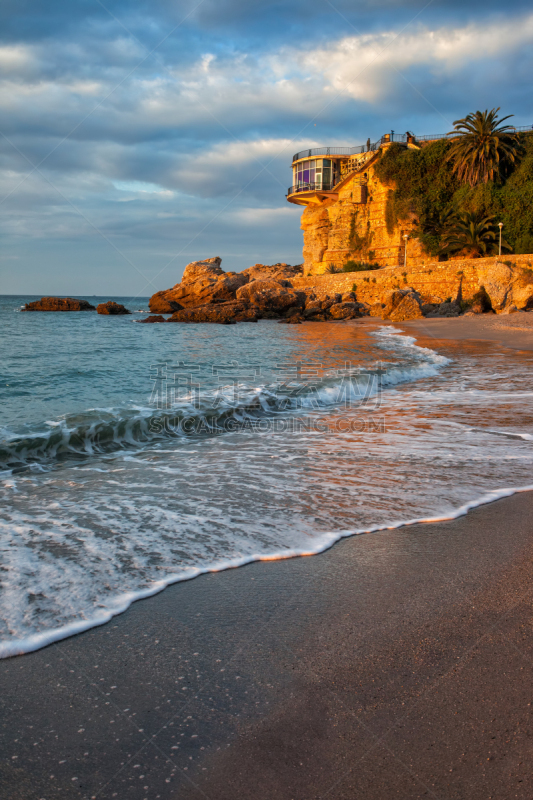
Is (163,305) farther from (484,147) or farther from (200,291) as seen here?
(484,147)

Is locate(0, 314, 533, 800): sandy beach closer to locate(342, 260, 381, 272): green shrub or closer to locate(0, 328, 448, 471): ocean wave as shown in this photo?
locate(0, 328, 448, 471): ocean wave

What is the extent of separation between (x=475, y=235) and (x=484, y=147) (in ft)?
18.1

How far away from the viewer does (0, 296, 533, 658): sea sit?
8.20ft

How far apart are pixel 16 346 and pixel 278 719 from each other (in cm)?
1685

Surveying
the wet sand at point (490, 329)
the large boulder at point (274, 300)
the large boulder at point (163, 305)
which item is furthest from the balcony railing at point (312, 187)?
the wet sand at point (490, 329)

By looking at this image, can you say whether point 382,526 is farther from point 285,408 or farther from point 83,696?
point 285,408

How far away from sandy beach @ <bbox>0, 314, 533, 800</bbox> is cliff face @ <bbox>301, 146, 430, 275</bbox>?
37.2m

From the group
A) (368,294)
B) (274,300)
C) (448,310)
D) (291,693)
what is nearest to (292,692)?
(291,693)

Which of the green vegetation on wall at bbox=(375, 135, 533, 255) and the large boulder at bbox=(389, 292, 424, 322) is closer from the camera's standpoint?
the large boulder at bbox=(389, 292, 424, 322)

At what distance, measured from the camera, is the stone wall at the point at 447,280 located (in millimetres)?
25672

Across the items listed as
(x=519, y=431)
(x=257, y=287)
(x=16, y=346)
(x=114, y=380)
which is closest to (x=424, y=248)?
(x=257, y=287)

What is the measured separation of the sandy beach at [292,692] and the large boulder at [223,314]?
98.6 ft

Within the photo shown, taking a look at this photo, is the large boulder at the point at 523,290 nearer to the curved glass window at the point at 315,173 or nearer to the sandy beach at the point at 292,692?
the curved glass window at the point at 315,173

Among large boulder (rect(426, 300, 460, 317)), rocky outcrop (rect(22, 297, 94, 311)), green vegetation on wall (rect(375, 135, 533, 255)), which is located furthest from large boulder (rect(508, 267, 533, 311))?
rocky outcrop (rect(22, 297, 94, 311))
